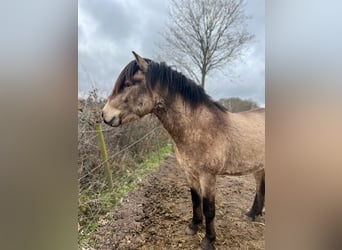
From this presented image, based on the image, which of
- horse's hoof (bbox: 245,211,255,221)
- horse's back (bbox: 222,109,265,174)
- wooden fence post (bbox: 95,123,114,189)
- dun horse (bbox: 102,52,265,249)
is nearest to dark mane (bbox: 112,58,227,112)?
dun horse (bbox: 102,52,265,249)

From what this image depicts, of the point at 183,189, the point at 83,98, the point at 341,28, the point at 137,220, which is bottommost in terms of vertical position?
the point at 137,220

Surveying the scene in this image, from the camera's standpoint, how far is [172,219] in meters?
1.53

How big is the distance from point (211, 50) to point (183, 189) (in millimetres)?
763

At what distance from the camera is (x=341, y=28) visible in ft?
4.43

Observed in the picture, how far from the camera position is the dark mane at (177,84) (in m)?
1.57

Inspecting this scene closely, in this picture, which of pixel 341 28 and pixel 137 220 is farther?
pixel 137 220

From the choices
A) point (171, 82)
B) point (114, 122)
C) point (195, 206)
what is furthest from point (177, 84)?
point (195, 206)

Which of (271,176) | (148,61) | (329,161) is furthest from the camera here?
(148,61)

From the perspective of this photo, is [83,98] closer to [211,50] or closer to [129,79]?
[129,79]

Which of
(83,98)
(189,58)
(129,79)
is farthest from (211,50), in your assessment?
(83,98)

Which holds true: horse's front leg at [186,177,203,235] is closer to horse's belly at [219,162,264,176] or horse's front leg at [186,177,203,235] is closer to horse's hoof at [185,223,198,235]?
horse's hoof at [185,223,198,235]

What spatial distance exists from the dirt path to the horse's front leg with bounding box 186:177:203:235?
0.02 meters

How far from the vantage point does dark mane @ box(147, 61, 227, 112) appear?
5.14 feet

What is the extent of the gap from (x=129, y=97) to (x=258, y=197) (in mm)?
863
